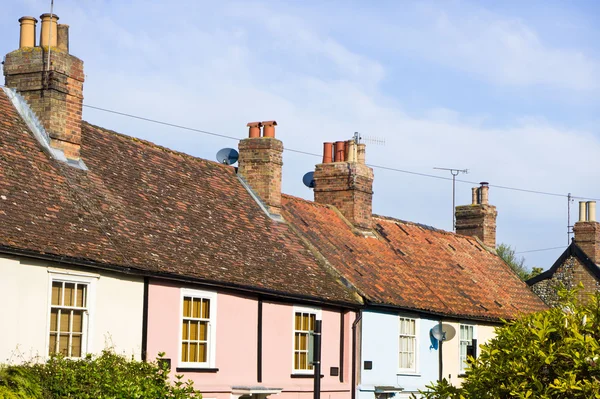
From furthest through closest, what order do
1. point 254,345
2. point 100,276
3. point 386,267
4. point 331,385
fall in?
point 386,267 → point 331,385 → point 254,345 → point 100,276

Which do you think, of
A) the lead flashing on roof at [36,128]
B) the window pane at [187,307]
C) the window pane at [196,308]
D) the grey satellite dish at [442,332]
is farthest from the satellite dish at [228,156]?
the window pane at [187,307]

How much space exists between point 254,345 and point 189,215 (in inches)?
134

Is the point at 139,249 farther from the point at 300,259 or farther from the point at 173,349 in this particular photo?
the point at 300,259

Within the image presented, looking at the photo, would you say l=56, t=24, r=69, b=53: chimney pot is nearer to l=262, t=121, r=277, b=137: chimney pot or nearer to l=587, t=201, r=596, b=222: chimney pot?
l=262, t=121, r=277, b=137: chimney pot

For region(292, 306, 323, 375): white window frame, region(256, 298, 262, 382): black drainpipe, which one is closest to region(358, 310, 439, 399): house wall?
region(292, 306, 323, 375): white window frame

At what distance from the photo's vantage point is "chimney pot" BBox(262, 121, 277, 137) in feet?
98.9

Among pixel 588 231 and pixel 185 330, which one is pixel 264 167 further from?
pixel 588 231

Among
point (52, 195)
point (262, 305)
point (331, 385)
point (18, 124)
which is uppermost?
point (18, 124)

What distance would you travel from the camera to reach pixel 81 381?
1788 cm

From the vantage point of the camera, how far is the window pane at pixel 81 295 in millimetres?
19453

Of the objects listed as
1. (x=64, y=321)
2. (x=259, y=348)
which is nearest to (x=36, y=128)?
(x=64, y=321)

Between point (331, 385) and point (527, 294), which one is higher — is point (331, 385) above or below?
below

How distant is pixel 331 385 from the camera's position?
26.8 metres

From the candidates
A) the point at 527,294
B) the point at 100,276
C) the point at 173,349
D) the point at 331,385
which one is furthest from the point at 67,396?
the point at 527,294
